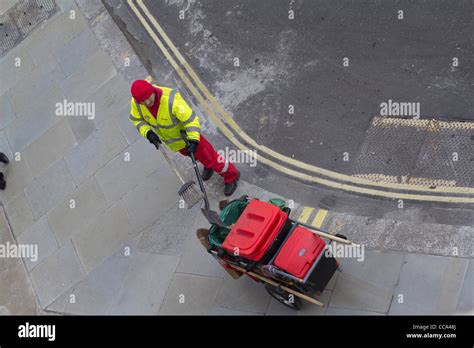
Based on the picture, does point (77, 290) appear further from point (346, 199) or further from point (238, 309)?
point (346, 199)

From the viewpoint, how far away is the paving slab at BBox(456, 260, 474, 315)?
6984mm

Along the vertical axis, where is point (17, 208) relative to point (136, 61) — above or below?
below

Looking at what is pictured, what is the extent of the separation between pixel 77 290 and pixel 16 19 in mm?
7175

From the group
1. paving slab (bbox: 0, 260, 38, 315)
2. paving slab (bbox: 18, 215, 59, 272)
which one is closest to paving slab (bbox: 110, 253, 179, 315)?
paving slab (bbox: 0, 260, 38, 315)

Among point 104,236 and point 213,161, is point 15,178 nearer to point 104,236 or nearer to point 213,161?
point 104,236

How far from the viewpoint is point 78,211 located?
10242 mm

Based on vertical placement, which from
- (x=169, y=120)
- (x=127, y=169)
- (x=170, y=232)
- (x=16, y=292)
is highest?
(x=169, y=120)

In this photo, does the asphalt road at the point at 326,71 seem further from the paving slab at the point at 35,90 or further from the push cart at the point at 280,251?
the paving slab at the point at 35,90

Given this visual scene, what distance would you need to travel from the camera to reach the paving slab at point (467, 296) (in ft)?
22.9

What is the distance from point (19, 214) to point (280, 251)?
226 inches

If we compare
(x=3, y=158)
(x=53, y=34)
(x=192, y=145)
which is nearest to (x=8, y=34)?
(x=53, y=34)

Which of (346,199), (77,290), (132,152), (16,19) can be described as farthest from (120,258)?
(16,19)

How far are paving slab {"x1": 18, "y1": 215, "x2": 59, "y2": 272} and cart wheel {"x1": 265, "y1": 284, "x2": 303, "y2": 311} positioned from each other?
13.7ft

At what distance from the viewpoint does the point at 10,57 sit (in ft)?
42.6
